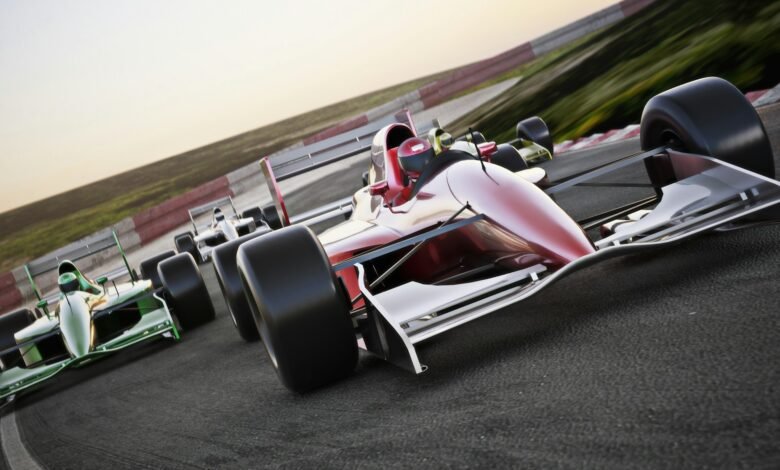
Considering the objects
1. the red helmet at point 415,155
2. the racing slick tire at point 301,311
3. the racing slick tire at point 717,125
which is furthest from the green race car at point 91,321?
the racing slick tire at point 717,125

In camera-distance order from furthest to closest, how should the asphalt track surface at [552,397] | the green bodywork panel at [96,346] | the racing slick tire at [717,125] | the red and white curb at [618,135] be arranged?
the red and white curb at [618,135], the green bodywork panel at [96,346], the racing slick tire at [717,125], the asphalt track surface at [552,397]

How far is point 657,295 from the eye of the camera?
356 cm

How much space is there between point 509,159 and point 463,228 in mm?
3331

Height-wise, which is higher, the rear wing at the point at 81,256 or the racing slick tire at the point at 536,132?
the rear wing at the point at 81,256

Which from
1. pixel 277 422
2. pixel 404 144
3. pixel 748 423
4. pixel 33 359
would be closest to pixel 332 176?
pixel 33 359

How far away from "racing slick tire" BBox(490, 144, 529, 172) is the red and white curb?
10.4 feet

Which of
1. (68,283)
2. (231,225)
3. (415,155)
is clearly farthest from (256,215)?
(415,155)

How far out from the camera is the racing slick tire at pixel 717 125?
13.8 feet

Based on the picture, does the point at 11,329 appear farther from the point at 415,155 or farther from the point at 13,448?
the point at 415,155

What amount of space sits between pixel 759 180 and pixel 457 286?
1.51m

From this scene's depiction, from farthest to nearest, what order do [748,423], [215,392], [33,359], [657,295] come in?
[33,359] → [215,392] → [657,295] → [748,423]

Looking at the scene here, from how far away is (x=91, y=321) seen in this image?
24.4ft

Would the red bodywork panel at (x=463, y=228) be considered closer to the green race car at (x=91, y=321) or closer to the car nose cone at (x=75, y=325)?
Answer: the green race car at (x=91, y=321)

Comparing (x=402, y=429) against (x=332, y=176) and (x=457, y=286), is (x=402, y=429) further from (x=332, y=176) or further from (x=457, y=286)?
(x=332, y=176)
